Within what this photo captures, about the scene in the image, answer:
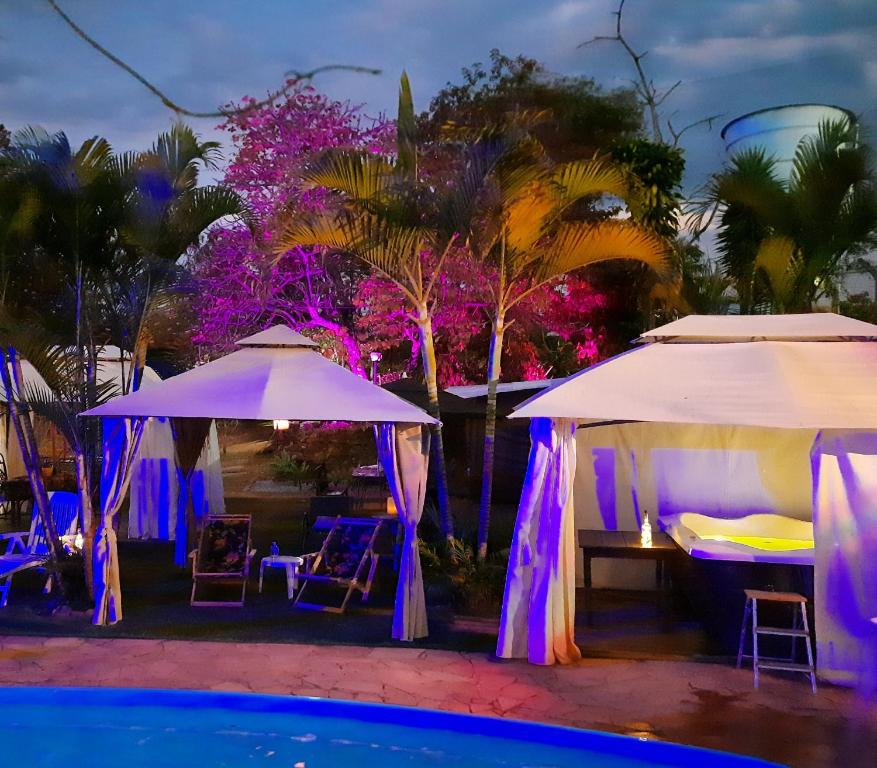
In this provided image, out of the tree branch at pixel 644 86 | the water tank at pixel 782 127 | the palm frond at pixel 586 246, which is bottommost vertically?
the palm frond at pixel 586 246

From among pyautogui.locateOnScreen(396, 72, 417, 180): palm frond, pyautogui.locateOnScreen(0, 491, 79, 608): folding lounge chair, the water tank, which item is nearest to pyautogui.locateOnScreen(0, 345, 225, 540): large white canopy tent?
pyautogui.locateOnScreen(0, 491, 79, 608): folding lounge chair

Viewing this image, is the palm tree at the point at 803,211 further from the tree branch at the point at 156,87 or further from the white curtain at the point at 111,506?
the tree branch at the point at 156,87

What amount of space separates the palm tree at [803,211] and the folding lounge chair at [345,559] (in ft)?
19.5

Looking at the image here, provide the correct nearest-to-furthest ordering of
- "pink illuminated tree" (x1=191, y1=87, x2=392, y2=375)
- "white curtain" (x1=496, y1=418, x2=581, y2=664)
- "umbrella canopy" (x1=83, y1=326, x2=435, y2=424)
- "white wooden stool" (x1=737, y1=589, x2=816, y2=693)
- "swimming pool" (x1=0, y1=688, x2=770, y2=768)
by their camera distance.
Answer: "swimming pool" (x1=0, y1=688, x2=770, y2=768), "white wooden stool" (x1=737, y1=589, x2=816, y2=693), "white curtain" (x1=496, y1=418, x2=581, y2=664), "umbrella canopy" (x1=83, y1=326, x2=435, y2=424), "pink illuminated tree" (x1=191, y1=87, x2=392, y2=375)

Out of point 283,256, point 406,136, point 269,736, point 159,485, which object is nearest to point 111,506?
point 269,736

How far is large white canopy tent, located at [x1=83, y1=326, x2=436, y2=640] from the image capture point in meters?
6.91

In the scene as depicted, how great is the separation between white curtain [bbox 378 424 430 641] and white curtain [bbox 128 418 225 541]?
504 cm

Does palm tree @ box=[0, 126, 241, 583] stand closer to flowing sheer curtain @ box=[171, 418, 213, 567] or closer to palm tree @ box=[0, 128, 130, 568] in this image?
palm tree @ box=[0, 128, 130, 568]

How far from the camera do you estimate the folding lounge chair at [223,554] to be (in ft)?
26.7

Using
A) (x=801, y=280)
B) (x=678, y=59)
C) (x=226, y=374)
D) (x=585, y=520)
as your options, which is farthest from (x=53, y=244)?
(x=678, y=59)

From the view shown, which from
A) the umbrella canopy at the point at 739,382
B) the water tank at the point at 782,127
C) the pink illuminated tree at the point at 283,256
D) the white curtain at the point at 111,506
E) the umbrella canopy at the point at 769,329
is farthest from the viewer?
the pink illuminated tree at the point at 283,256

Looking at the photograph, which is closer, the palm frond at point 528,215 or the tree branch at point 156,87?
the tree branch at point 156,87

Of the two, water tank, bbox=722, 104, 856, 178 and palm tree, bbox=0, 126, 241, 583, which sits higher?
water tank, bbox=722, 104, 856, 178

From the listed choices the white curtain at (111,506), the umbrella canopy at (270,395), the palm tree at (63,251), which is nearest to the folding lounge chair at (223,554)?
the white curtain at (111,506)
